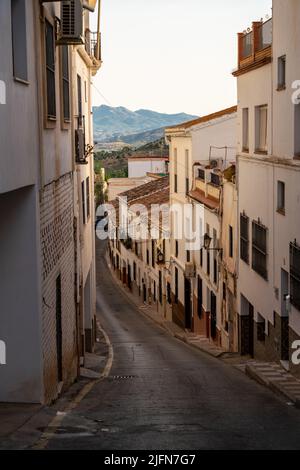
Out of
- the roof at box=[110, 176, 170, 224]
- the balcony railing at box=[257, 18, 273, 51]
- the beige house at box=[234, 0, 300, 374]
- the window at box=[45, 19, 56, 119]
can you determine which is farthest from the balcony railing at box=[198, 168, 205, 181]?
the window at box=[45, 19, 56, 119]

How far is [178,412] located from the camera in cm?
1188

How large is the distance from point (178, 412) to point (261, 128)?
11190 millimetres

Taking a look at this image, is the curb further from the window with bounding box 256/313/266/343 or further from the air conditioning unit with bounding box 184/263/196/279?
the air conditioning unit with bounding box 184/263/196/279

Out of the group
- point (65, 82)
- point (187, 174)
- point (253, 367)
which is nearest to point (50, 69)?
point (65, 82)

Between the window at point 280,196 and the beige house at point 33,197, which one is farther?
the window at point 280,196

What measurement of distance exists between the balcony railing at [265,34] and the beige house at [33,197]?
22.7 feet

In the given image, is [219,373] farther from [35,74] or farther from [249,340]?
[35,74]

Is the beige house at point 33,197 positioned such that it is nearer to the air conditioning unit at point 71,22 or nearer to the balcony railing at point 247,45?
the air conditioning unit at point 71,22

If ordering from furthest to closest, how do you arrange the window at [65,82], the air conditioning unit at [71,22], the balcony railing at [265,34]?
the balcony railing at [265,34] → the window at [65,82] → the air conditioning unit at [71,22]

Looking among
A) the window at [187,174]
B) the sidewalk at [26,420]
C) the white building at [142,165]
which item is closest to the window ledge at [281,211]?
the sidewalk at [26,420]

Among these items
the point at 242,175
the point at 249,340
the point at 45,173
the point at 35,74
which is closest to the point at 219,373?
the point at 249,340

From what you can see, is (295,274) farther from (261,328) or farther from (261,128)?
(261,128)

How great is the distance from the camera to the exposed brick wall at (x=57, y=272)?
476 inches

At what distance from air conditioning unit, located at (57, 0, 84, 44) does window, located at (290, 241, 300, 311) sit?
244 inches
